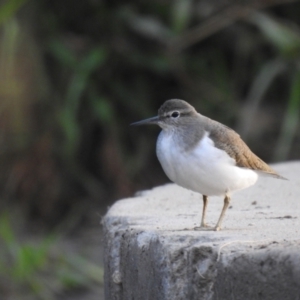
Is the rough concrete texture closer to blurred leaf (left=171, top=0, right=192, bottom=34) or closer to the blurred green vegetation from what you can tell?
the blurred green vegetation

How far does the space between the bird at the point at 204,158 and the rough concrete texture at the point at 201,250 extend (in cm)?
18

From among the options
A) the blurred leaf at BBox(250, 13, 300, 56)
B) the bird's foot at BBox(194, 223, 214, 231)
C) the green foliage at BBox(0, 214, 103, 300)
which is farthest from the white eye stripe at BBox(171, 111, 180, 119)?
the blurred leaf at BBox(250, 13, 300, 56)

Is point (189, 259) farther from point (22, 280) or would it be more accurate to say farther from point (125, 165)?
point (125, 165)

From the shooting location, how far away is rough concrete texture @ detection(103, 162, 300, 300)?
3174mm

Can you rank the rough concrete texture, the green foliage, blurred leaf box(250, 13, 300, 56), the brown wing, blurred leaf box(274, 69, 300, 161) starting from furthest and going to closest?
1. blurred leaf box(250, 13, 300, 56)
2. blurred leaf box(274, 69, 300, 161)
3. the green foliage
4. the brown wing
5. the rough concrete texture

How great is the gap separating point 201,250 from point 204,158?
0.95 m

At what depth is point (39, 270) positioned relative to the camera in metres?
7.86

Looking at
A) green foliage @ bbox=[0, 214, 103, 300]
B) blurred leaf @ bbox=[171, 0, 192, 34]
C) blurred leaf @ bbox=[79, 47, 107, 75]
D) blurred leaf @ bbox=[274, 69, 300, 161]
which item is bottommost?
green foliage @ bbox=[0, 214, 103, 300]

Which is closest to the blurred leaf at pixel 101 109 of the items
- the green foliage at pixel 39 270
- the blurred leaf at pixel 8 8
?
the blurred leaf at pixel 8 8

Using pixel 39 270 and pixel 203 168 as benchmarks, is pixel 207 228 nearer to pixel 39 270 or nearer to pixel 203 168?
pixel 203 168

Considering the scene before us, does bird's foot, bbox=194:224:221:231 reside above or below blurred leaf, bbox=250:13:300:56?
below

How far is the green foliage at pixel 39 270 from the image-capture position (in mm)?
7695

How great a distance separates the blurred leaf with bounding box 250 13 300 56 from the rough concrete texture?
153 inches

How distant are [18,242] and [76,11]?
2.81 m
